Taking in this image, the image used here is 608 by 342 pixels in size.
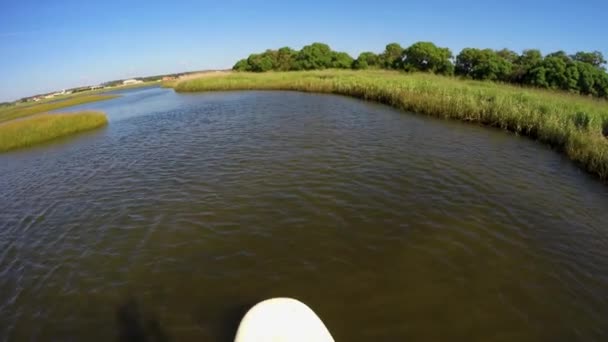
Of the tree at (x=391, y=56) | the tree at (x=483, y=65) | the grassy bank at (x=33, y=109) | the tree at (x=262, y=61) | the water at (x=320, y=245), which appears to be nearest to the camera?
the water at (x=320, y=245)

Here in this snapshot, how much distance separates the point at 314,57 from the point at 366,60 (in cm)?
1135

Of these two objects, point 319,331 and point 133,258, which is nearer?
point 319,331

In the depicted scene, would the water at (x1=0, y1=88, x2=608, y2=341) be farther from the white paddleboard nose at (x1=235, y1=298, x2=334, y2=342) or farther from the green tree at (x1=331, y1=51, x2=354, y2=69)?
the green tree at (x1=331, y1=51, x2=354, y2=69)

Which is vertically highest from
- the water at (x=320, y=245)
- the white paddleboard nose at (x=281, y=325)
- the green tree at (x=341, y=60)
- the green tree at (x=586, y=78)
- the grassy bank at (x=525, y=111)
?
the green tree at (x=341, y=60)

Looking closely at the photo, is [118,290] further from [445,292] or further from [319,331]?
[445,292]

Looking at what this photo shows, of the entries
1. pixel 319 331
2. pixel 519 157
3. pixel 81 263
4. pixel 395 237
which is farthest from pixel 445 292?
pixel 519 157

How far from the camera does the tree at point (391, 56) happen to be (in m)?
54.6

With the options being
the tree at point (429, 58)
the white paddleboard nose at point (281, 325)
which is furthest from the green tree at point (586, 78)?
the white paddleboard nose at point (281, 325)

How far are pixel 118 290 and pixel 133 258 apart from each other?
843mm

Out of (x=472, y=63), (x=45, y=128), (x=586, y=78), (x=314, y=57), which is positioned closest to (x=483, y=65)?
(x=472, y=63)

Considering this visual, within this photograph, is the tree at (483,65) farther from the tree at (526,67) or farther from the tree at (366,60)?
the tree at (366,60)

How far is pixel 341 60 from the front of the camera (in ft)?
201

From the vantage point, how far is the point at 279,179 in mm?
8641

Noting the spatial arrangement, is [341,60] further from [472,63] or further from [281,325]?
[281,325]
